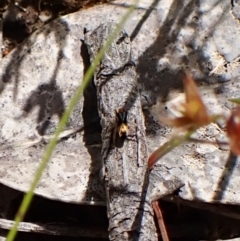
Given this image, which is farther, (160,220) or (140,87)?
(140,87)

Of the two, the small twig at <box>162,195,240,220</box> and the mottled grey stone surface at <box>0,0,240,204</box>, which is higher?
the mottled grey stone surface at <box>0,0,240,204</box>

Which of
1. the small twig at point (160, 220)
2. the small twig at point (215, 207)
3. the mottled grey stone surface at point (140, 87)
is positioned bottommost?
the small twig at point (160, 220)

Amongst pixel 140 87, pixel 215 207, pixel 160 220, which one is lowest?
pixel 160 220

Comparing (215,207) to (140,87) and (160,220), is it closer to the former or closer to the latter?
(160,220)

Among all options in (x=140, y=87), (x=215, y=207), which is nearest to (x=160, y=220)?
(x=215, y=207)

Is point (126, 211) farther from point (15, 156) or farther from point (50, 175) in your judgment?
point (15, 156)

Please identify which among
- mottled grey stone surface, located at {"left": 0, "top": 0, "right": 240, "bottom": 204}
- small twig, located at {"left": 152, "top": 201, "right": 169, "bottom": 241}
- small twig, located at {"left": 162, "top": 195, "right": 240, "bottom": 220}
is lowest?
small twig, located at {"left": 152, "top": 201, "right": 169, "bottom": 241}

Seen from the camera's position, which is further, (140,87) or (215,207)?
(140,87)

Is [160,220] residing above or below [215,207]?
below

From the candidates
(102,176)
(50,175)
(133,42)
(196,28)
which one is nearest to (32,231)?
(50,175)

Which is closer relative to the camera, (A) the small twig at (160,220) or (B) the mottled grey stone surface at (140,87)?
(A) the small twig at (160,220)

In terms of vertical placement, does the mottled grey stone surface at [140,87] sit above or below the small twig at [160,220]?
above
